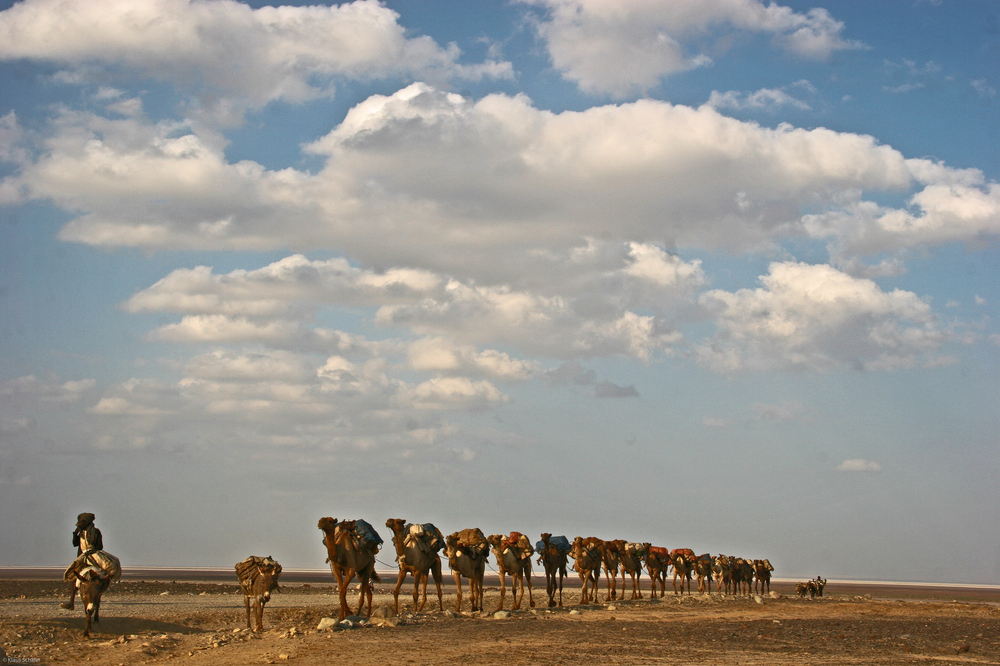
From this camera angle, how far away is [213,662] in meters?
18.7

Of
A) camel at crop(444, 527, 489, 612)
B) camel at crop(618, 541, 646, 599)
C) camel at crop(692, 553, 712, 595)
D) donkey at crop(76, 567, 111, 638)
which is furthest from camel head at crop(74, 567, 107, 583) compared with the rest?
camel at crop(692, 553, 712, 595)

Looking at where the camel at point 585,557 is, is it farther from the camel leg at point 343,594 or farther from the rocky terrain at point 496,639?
the camel leg at point 343,594

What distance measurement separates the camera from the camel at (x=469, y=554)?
105ft

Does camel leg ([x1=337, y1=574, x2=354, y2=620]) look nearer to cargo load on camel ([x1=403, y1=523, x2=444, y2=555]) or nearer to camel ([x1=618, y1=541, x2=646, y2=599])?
cargo load on camel ([x1=403, y1=523, x2=444, y2=555])

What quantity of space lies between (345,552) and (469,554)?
8.09 metres

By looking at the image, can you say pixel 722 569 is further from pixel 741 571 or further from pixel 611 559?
pixel 611 559

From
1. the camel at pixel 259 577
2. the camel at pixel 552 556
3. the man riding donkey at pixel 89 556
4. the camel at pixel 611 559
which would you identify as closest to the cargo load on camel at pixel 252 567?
the camel at pixel 259 577

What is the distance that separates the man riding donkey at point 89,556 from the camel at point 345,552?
6.08m

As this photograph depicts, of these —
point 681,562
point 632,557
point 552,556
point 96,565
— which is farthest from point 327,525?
point 681,562

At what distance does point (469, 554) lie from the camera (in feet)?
106

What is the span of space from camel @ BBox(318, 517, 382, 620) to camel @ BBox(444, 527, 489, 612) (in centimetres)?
628

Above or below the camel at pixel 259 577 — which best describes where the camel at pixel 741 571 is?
below

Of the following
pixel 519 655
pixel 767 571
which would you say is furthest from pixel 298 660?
pixel 767 571

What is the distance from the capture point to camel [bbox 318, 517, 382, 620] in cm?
2530
